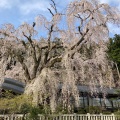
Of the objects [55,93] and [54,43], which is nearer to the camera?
[55,93]

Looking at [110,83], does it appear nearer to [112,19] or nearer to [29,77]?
[112,19]

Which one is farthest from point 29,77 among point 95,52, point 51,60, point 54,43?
point 95,52

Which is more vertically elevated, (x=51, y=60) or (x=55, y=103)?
(x=51, y=60)

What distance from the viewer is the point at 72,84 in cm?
866

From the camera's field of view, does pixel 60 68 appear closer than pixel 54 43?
Yes

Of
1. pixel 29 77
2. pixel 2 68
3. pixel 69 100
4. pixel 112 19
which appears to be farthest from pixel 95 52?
pixel 2 68

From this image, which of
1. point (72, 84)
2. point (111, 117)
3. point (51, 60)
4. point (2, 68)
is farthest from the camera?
point (111, 117)

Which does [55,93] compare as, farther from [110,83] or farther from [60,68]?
[110,83]

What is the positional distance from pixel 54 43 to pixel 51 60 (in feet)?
2.94

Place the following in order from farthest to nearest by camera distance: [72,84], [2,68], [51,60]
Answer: [51,60], [2,68], [72,84]

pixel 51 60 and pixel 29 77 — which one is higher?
pixel 51 60

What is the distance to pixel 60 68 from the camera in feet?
31.6

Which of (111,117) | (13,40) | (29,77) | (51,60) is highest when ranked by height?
(13,40)

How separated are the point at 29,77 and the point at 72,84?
245 centimetres
